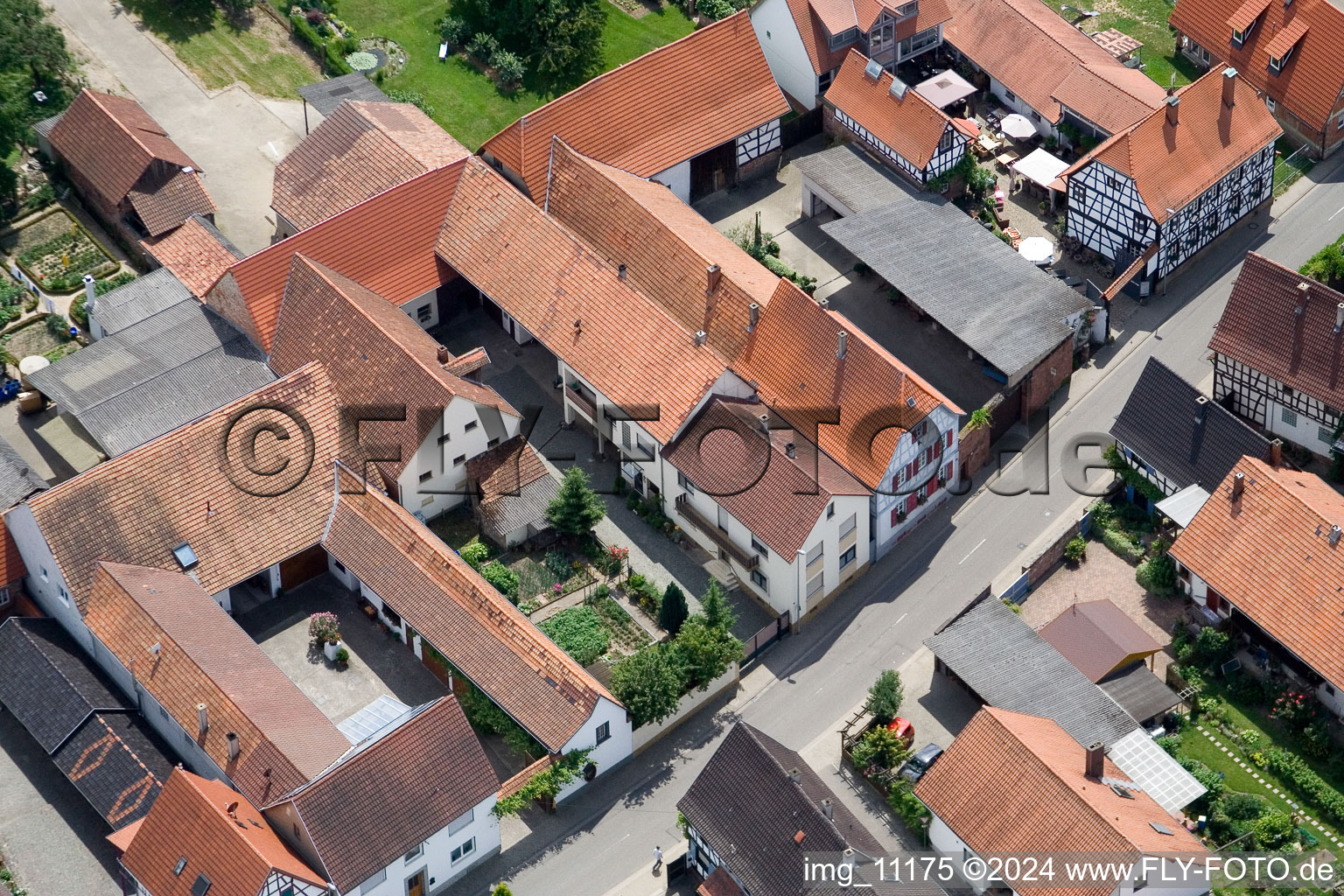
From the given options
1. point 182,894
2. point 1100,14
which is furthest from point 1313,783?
point 1100,14

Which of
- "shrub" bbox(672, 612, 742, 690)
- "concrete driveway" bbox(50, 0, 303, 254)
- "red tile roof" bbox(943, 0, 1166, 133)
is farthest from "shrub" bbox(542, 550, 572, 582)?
"red tile roof" bbox(943, 0, 1166, 133)

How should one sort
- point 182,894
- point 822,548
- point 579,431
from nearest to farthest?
1. point 182,894
2. point 822,548
3. point 579,431

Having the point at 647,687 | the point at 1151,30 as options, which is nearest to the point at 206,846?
the point at 647,687

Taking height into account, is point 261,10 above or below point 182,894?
above

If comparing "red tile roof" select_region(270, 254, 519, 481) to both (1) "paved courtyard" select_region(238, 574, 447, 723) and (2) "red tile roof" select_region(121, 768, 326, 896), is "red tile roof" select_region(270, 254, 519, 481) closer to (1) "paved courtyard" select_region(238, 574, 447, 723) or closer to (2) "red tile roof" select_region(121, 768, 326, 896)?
(1) "paved courtyard" select_region(238, 574, 447, 723)

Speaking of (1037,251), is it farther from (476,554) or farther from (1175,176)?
(476,554)

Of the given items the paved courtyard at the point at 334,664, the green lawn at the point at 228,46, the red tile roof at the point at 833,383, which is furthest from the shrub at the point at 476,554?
the green lawn at the point at 228,46

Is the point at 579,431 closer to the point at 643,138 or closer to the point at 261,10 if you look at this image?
the point at 643,138
